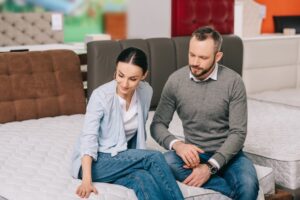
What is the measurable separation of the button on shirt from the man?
13cm

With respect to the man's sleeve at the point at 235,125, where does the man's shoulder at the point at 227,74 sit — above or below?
above

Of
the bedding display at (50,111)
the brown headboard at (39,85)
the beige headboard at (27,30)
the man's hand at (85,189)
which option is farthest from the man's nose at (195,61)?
the beige headboard at (27,30)

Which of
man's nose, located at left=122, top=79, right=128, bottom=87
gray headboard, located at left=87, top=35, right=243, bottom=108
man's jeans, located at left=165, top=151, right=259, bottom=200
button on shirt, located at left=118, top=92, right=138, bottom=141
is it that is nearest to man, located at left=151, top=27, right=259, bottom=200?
man's jeans, located at left=165, top=151, right=259, bottom=200

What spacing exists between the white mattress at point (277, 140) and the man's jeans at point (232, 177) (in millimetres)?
374

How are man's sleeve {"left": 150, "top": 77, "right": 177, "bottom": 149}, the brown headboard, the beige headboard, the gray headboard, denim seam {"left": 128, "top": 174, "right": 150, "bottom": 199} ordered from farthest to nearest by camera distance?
the beige headboard
the gray headboard
the brown headboard
man's sleeve {"left": 150, "top": 77, "right": 177, "bottom": 149}
denim seam {"left": 128, "top": 174, "right": 150, "bottom": 199}

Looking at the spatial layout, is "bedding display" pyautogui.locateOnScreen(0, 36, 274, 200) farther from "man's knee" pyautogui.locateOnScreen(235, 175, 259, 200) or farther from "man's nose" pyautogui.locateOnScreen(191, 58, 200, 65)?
"man's nose" pyautogui.locateOnScreen(191, 58, 200, 65)

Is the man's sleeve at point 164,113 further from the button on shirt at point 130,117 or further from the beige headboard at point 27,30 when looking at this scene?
the beige headboard at point 27,30

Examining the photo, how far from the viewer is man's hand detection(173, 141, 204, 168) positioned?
212 centimetres

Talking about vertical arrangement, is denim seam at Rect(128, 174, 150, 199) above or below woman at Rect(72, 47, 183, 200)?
below

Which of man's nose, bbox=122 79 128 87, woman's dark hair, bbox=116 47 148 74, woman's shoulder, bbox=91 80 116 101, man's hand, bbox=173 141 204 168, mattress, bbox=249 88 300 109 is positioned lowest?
mattress, bbox=249 88 300 109

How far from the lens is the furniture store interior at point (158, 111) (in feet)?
6.88

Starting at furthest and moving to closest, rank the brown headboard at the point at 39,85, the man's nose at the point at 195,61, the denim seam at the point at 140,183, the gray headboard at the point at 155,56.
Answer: the gray headboard at the point at 155,56, the brown headboard at the point at 39,85, the man's nose at the point at 195,61, the denim seam at the point at 140,183

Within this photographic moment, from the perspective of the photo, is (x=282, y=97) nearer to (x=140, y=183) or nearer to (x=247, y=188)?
(x=247, y=188)

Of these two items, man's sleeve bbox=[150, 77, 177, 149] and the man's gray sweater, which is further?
man's sleeve bbox=[150, 77, 177, 149]
